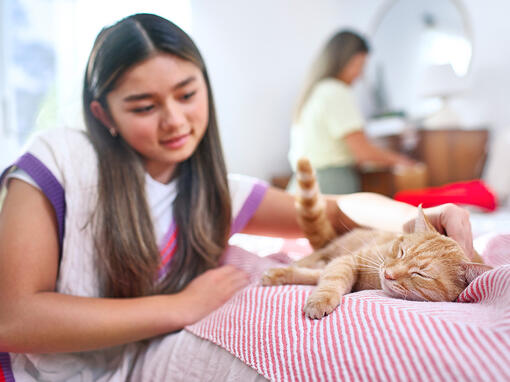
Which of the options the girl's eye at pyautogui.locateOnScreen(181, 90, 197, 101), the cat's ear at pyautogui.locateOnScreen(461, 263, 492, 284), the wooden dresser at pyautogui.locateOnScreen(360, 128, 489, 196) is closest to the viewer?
the cat's ear at pyautogui.locateOnScreen(461, 263, 492, 284)

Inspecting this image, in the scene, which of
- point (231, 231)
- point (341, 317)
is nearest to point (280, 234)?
point (231, 231)

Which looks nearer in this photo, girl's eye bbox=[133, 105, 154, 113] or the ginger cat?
the ginger cat

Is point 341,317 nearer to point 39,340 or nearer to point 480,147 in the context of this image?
point 39,340

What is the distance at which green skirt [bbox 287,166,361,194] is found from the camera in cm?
155

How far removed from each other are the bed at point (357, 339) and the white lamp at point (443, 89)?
1.98 meters

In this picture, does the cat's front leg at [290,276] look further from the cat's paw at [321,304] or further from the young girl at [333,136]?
the young girl at [333,136]

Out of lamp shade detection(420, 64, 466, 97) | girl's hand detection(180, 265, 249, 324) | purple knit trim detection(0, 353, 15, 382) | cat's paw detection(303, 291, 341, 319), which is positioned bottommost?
purple knit trim detection(0, 353, 15, 382)

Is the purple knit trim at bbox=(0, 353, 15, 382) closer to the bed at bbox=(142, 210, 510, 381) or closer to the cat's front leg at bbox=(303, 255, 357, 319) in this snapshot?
the bed at bbox=(142, 210, 510, 381)

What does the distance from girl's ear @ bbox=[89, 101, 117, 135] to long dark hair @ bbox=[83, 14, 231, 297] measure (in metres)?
0.01

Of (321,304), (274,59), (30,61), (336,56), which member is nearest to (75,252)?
(321,304)

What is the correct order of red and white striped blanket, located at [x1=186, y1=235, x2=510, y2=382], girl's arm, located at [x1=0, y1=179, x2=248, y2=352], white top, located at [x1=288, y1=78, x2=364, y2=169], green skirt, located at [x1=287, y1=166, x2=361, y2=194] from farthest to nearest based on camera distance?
white top, located at [x1=288, y1=78, x2=364, y2=169], green skirt, located at [x1=287, y1=166, x2=361, y2=194], girl's arm, located at [x1=0, y1=179, x2=248, y2=352], red and white striped blanket, located at [x1=186, y1=235, x2=510, y2=382]

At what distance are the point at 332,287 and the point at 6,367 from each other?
1.71 ft

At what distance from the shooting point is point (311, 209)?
0.76 m

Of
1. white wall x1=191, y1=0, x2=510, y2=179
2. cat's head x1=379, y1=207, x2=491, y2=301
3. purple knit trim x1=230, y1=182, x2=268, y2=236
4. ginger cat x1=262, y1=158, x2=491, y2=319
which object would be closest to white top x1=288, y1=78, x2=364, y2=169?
white wall x1=191, y1=0, x2=510, y2=179
